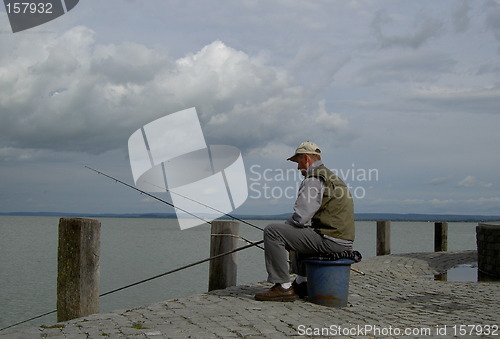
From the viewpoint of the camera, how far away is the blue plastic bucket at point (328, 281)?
702 cm

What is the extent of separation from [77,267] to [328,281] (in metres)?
2.84

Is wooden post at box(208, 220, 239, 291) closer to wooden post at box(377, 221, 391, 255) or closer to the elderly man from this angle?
the elderly man

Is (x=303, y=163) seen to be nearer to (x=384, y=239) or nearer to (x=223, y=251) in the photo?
(x=223, y=251)

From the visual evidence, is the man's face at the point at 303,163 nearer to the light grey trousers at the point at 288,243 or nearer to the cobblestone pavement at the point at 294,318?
the light grey trousers at the point at 288,243

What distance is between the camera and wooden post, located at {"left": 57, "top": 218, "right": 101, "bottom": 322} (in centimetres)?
639

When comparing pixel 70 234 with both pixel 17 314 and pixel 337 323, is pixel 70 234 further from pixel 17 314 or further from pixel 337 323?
pixel 17 314

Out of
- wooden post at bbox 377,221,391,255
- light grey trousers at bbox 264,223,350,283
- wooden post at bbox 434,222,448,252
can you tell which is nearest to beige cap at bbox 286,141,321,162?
light grey trousers at bbox 264,223,350,283

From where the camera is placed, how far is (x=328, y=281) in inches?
279

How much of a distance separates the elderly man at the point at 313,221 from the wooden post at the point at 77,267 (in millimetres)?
1942

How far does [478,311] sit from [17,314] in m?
11.5

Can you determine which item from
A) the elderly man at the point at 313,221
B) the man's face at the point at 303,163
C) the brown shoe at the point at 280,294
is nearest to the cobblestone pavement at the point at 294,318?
the brown shoe at the point at 280,294

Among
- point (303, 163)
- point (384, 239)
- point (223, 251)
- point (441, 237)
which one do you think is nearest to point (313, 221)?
point (303, 163)

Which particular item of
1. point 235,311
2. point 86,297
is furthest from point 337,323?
point 86,297

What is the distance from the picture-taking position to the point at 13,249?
36.8 meters
